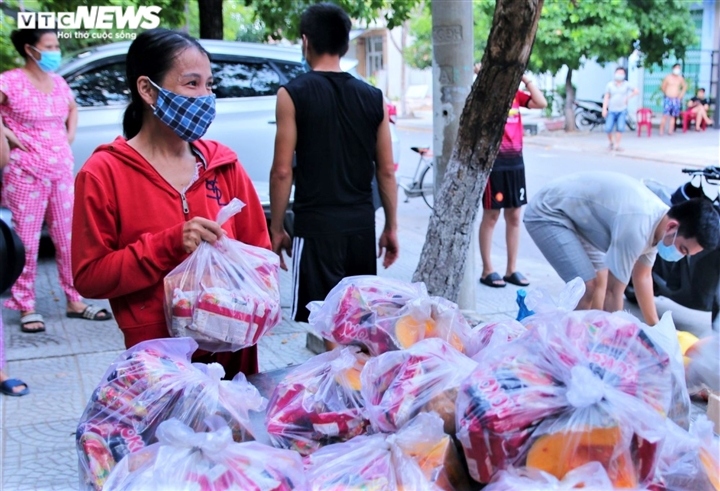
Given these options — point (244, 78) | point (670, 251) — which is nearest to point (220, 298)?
point (670, 251)

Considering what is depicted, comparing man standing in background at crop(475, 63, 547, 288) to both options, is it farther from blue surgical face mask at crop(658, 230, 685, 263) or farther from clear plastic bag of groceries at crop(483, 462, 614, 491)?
clear plastic bag of groceries at crop(483, 462, 614, 491)

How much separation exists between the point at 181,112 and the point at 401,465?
1.28 metres

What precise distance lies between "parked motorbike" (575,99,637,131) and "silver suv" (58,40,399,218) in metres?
17.0

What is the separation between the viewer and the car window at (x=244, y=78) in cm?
733

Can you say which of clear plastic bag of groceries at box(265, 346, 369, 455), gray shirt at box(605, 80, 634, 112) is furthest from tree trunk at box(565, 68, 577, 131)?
clear plastic bag of groceries at box(265, 346, 369, 455)

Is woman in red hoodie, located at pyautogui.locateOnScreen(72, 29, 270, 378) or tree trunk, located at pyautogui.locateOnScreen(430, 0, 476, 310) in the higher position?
tree trunk, located at pyautogui.locateOnScreen(430, 0, 476, 310)

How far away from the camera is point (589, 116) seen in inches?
909

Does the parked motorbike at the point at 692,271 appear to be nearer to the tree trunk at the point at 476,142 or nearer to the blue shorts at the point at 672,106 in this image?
Answer: the tree trunk at the point at 476,142

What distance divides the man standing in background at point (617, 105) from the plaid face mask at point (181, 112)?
16435 millimetres

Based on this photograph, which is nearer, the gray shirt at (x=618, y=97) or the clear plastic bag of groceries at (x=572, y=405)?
the clear plastic bag of groceries at (x=572, y=405)

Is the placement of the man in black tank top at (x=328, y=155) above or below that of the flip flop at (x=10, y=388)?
above

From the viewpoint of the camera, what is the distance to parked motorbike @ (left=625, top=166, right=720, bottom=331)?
4914mm

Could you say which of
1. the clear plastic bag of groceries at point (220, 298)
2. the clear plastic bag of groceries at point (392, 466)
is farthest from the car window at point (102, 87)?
the clear plastic bag of groceries at point (392, 466)

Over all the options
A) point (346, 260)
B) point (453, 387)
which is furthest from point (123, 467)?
point (346, 260)
